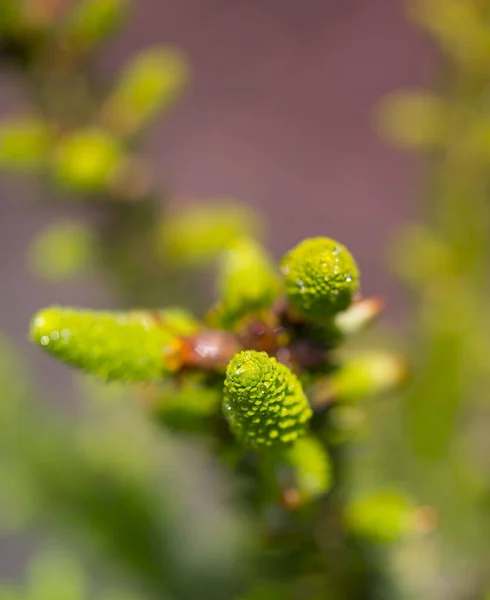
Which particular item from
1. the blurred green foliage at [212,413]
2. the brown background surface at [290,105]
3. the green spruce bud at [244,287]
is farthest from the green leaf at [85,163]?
the brown background surface at [290,105]

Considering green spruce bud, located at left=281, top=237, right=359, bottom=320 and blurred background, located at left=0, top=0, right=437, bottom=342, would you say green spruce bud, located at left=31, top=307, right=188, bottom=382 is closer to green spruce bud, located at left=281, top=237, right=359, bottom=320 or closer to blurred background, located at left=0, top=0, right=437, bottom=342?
green spruce bud, located at left=281, top=237, right=359, bottom=320

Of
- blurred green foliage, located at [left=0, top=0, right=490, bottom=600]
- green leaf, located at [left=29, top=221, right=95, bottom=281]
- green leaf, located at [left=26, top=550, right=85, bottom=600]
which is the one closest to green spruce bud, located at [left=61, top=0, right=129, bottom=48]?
blurred green foliage, located at [left=0, top=0, right=490, bottom=600]

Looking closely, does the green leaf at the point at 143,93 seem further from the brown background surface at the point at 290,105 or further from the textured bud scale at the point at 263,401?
the brown background surface at the point at 290,105

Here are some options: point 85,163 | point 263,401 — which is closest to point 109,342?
point 263,401

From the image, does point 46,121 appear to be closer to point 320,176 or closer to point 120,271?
point 120,271

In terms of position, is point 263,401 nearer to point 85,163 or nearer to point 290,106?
point 85,163

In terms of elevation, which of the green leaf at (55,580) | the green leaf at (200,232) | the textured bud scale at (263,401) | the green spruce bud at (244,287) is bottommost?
the textured bud scale at (263,401)
